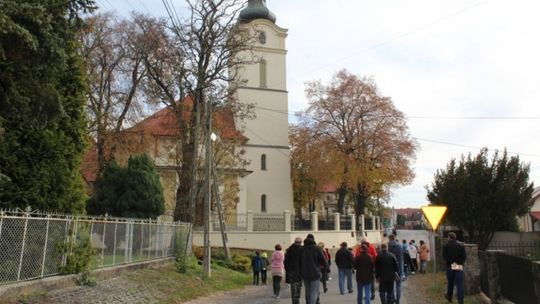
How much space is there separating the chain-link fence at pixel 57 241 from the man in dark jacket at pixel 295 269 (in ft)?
16.9

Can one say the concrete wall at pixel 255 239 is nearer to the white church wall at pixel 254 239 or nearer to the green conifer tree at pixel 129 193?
the white church wall at pixel 254 239

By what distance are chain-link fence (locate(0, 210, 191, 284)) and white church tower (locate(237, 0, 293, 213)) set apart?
2819 cm

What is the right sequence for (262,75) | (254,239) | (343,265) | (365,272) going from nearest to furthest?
(365,272) → (343,265) → (254,239) → (262,75)

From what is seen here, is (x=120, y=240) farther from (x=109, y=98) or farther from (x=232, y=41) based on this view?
(x=109, y=98)

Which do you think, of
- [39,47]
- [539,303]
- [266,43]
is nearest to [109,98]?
[266,43]

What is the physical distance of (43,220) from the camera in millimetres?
11648

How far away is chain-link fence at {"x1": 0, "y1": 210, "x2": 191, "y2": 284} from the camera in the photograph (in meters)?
10.4

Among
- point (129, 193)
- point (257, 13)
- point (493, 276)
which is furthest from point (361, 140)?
point (493, 276)

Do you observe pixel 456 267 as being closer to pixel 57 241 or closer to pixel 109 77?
pixel 57 241


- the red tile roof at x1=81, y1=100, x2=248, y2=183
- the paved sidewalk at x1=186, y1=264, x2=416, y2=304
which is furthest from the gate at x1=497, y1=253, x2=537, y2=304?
the red tile roof at x1=81, y1=100, x2=248, y2=183

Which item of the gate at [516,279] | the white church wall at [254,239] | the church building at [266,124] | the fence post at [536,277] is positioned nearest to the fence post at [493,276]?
the gate at [516,279]

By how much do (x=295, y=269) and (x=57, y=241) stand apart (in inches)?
220

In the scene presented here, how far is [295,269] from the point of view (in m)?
12.3

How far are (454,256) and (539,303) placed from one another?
4639 millimetres
